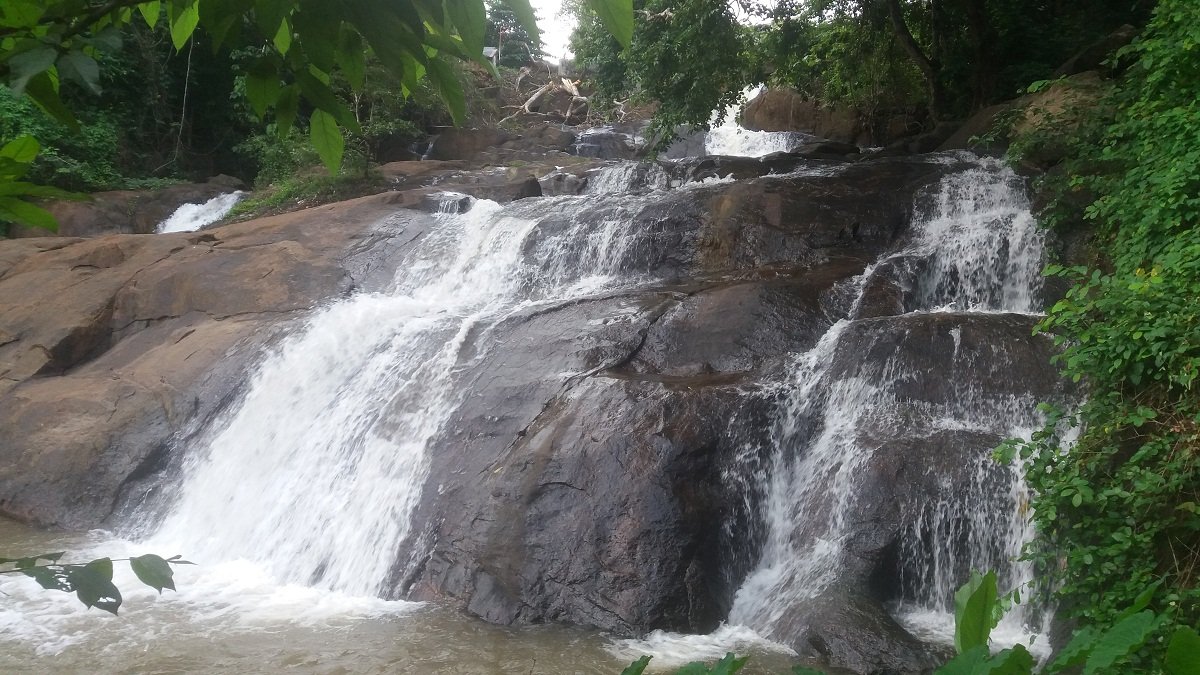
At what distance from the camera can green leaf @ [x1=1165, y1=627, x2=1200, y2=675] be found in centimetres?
80

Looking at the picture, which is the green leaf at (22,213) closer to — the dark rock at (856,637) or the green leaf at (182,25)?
the green leaf at (182,25)

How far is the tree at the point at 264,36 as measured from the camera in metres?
1.14

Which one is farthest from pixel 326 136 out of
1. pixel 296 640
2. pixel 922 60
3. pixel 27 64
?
pixel 922 60

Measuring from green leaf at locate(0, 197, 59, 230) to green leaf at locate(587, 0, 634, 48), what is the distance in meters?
0.84

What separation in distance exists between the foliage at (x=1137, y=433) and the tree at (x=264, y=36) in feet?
12.1

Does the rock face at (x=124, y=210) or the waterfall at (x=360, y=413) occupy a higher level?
the rock face at (x=124, y=210)

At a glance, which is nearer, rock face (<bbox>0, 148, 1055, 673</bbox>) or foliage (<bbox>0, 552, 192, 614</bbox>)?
foliage (<bbox>0, 552, 192, 614</bbox>)

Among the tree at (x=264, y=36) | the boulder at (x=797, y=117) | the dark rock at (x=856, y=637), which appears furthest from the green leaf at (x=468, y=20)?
the boulder at (x=797, y=117)

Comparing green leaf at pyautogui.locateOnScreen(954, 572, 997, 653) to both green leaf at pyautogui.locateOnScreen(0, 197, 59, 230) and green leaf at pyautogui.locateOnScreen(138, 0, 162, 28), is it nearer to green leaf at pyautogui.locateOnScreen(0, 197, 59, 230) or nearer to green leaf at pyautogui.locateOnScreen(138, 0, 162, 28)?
green leaf at pyautogui.locateOnScreen(0, 197, 59, 230)

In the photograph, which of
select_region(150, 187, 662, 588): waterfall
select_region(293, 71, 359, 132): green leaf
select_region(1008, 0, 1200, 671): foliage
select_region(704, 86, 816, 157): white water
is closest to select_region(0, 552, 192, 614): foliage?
select_region(293, 71, 359, 132): green leaf

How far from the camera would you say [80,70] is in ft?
3.67

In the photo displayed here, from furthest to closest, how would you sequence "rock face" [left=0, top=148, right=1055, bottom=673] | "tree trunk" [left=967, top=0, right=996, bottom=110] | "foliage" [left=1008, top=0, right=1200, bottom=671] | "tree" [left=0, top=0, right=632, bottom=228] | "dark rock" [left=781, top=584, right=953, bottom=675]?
"tree trunk" [left=967, top=0, right=996, bottom=110]
"rock face" [left=0, top=148, right=1055, bottom=673]
"dark rock" [left=781, top=584, right=953, bottom=675]
"foliage" [left=1008, top=0, right=1200, bottom=671]
"tree" [left=0, top=0, right=632, bottom=228]

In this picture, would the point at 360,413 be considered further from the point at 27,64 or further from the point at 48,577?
the point at 27,64

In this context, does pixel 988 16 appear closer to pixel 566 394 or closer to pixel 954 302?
pixel 954 302
